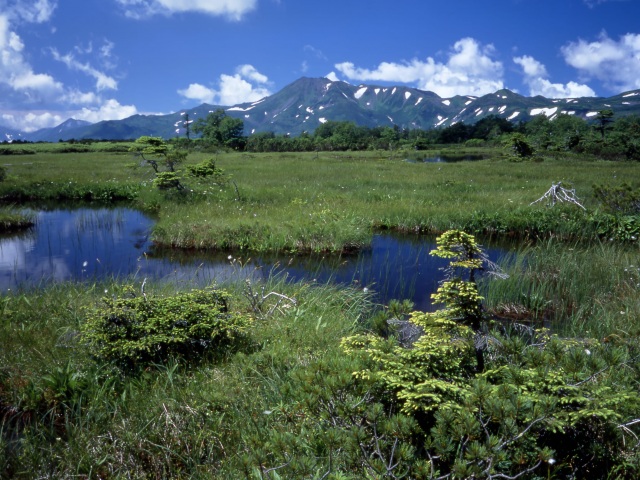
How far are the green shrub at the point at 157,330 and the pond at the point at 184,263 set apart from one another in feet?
10.6

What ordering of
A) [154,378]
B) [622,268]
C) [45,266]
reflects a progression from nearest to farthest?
[154,378]
[622,268]
[45,266]

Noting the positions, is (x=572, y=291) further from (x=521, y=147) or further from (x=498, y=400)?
(x=521, y=147)

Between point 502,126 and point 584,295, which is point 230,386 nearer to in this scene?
point 584,295

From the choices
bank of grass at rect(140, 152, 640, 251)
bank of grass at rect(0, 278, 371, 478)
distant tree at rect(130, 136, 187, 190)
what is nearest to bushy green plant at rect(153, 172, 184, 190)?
distant tree at rect(130, 136, 187, 190)

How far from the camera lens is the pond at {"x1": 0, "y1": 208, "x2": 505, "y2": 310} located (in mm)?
9625

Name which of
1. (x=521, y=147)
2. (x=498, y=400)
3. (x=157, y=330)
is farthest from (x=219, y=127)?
(x=498, y=400)

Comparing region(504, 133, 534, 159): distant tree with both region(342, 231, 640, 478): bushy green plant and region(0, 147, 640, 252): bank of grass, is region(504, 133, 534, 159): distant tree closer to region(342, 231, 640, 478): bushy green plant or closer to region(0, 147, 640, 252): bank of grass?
region(0, 147, 640, 252): bank of grass

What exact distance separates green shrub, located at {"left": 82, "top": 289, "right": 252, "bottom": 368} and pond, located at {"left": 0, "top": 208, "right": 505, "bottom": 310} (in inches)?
127

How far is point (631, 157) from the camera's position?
45.6m

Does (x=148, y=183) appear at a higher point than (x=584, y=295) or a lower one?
higher

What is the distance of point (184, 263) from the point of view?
12.0 metres

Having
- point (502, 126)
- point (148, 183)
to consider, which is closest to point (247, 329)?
point (148, 183)

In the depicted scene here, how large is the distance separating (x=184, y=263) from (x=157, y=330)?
734 centimetres

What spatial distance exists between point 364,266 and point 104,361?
7.47m
